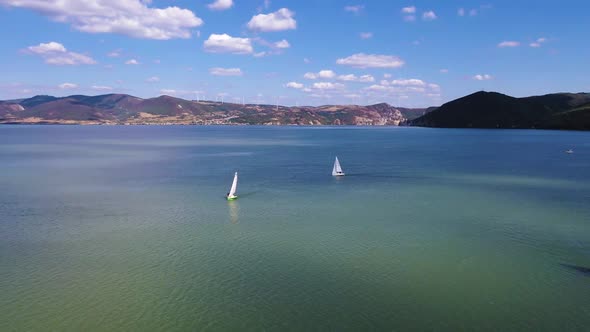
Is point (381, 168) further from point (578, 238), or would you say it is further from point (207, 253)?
point (207, 253)

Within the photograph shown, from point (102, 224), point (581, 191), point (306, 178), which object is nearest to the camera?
point (102, 224)

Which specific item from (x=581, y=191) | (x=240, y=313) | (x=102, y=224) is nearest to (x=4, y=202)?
(x=102, y=224)

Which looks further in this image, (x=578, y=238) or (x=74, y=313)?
(x=578, y=238)

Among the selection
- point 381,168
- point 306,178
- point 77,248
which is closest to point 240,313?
point 77,248

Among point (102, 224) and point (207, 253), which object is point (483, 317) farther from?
point (102, 224)

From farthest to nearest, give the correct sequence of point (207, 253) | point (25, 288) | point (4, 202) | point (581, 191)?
point (581, 191) → point (4, 202) → point (207, 253) → point (25, 288)

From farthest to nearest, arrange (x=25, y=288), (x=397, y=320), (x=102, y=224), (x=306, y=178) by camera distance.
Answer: (x=306, y=178)
(x=102, y=224)
(x=25, y=288)
(x=397, y=320)
